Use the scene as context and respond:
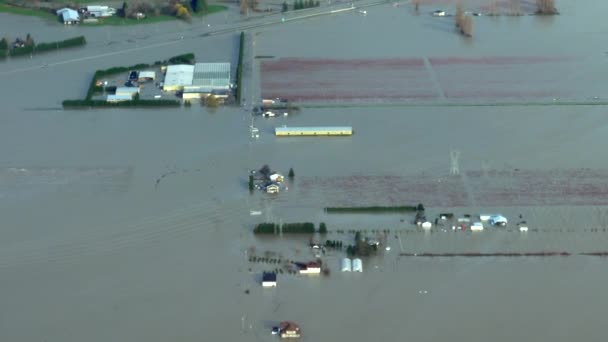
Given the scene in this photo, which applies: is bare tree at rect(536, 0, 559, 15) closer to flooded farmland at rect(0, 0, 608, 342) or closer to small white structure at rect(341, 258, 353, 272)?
flooded farmland at rect(0, 0, 608, 342)

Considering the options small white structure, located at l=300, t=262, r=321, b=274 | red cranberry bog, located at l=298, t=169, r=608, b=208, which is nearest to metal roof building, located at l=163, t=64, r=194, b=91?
red cranberry bog, located at l=298, t=169, r=608, b=208

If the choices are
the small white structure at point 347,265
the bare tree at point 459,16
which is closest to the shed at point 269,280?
the small white structure at point 347,265

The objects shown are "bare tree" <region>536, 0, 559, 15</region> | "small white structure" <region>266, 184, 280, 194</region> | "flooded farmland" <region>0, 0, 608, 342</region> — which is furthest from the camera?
"bare tree" <region>536, 0, 559, 15</region>

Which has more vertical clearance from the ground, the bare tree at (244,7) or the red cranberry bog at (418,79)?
the bare tree at (244,7)

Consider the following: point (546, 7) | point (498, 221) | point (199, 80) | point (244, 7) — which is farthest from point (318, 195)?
point (546, 7)

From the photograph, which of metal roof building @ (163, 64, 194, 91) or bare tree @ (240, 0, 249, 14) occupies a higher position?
Result: bare tree @ (240, 0, 249, 14)

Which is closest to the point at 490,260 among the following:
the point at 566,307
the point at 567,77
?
the point at 566,307

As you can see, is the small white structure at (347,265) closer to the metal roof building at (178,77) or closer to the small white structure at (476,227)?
the small white structure at (476,227)
